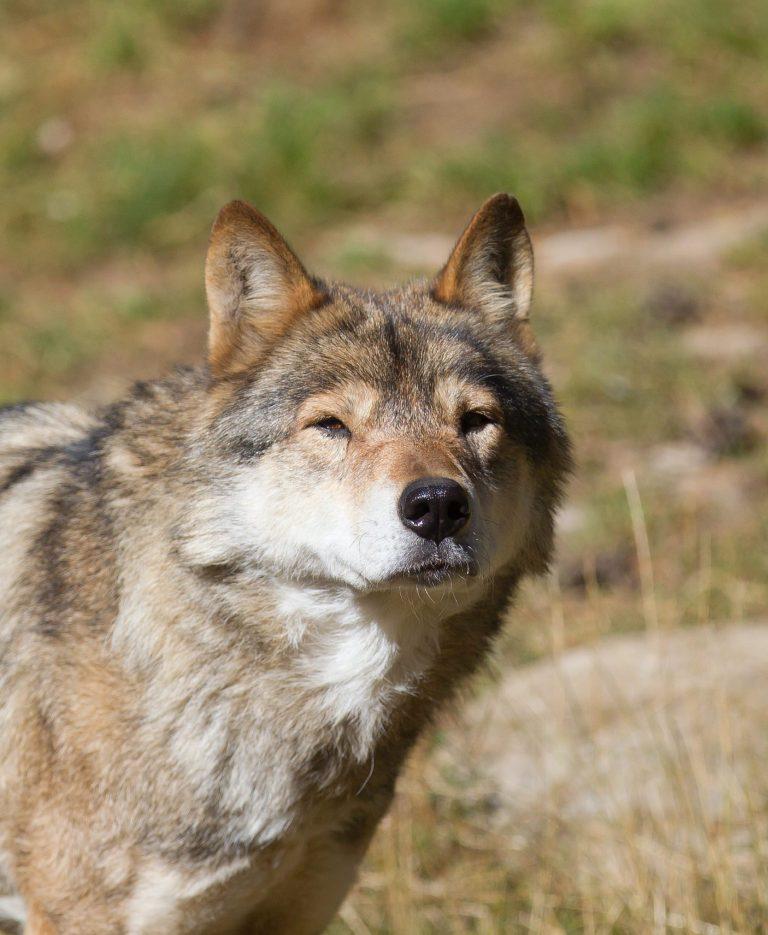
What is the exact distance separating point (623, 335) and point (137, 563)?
563 centimetres

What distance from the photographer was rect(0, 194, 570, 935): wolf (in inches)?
125

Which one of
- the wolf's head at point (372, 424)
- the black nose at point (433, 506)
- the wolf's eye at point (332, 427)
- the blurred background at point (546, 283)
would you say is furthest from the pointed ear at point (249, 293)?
the blurred background at point (546, 283)

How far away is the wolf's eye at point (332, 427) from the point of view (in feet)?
10.5

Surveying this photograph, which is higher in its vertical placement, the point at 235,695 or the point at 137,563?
the point at 137,563

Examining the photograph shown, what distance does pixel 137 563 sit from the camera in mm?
3285

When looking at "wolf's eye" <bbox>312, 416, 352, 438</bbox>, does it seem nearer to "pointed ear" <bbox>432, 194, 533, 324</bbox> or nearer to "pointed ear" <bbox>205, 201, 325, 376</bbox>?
"pointed ear" <bbox>205, 201, 325, 376</bbox>

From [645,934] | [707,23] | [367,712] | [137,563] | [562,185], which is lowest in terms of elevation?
[645,934]

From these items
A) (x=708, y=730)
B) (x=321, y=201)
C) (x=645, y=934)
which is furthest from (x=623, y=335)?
(x=645, y=934)

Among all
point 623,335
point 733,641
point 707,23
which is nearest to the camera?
point 733,641

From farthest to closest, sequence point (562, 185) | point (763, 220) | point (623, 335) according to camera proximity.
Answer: point (562, 185), point (763, 220), point (623, 335)

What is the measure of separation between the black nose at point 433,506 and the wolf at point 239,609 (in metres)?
0.11

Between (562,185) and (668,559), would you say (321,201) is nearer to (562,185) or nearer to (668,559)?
(562,185)

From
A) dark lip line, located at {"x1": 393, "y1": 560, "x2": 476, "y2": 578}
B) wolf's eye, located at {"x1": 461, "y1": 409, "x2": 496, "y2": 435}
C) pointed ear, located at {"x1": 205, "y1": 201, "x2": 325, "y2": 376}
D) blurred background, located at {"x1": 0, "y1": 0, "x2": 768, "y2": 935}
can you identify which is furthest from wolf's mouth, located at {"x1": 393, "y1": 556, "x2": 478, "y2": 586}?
blurred background, located at {"x1": 0, "y1": 0, "x2": 768, "y2": 935}

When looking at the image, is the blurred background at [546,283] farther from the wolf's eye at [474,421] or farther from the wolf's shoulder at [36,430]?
the wolf's shoulder at [36,430]
